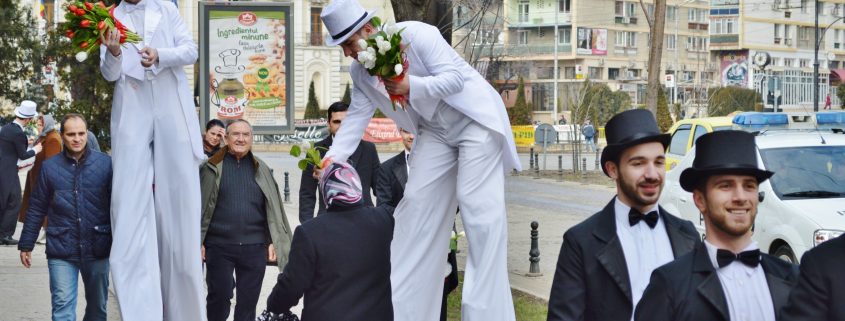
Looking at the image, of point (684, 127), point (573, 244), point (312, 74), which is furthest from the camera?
point (312, 74)

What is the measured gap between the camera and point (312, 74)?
→ 92.8 meters

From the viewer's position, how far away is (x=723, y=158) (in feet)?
14.8

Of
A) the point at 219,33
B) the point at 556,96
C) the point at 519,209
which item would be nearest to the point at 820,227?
the point at 219,33

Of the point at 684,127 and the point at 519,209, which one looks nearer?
the point at 684,127

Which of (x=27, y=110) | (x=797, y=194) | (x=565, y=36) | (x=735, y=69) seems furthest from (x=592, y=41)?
(x=797, y=194)

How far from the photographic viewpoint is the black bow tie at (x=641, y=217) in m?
5.30

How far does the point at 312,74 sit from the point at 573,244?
289 feet

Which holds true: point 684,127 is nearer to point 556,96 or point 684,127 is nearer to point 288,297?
point 288,297

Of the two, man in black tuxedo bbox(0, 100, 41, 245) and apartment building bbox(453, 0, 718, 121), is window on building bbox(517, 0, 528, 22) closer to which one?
apartment building bbox(453, 0, 718, 121)

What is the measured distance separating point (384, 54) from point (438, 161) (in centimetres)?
81

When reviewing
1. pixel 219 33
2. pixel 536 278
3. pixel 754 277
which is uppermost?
pixel 219 33

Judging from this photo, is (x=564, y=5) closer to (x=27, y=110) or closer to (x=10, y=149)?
(x=10, y=149)

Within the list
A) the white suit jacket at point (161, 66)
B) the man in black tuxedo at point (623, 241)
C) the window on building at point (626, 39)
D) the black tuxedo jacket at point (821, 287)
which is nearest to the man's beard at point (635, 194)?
the man in black tuxedo at point (623, 241)

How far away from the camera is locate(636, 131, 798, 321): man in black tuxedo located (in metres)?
4.38
